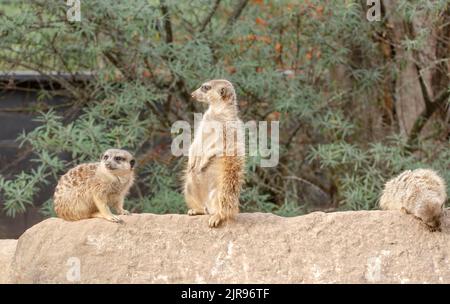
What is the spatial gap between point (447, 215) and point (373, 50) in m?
2.77

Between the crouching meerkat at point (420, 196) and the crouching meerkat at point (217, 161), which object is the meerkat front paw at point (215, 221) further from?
the crouching meerkat at point (420, 196)

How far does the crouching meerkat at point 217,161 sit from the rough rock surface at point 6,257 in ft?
3.10

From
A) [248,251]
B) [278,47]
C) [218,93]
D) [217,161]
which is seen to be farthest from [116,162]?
[278,47]

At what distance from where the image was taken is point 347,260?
12.0 ft

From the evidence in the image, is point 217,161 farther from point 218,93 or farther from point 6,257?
point 6,257

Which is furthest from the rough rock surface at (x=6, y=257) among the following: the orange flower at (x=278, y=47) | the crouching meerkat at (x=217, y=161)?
the orange flower at (x=278, y=47)

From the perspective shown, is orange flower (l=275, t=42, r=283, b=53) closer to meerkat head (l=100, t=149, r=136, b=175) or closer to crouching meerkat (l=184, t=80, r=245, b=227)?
crouching meerkat (l=184, t=80, r=245, b=227)

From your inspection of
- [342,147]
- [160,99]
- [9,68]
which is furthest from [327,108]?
[9,68]

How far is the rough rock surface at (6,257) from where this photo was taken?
13.3 ft

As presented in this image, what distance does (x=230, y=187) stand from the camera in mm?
3828

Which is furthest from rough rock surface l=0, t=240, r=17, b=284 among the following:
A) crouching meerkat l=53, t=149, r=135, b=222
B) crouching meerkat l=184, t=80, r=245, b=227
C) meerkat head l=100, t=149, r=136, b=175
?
crouching meerkat l=184, t=80, r=245, b=227

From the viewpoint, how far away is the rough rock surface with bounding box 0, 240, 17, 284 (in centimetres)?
407

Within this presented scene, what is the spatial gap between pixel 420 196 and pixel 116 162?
4.60 ft

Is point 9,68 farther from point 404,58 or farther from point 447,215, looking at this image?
point 447,215
